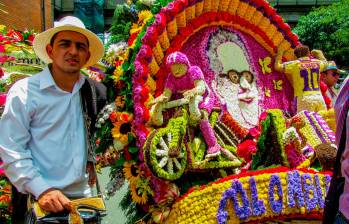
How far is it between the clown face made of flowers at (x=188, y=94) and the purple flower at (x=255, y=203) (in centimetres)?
36

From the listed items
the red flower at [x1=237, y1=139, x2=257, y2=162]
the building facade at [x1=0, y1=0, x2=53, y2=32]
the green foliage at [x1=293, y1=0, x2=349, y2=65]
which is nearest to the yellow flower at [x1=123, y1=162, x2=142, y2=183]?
the red flower at [x1=237, y1=139, x2=257, y2=162]

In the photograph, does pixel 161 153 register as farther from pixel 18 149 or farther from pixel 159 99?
pixel 18 149

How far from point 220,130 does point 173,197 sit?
743 mm

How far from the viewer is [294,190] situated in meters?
2.74

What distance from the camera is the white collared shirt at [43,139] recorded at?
5.99 feet

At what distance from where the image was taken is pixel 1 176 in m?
3.46

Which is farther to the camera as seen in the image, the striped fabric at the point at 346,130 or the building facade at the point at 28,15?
the building facade at the point at 28,15

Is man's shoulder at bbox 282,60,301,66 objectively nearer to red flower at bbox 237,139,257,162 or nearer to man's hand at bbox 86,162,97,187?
red flower at bbox 237,139,257,162

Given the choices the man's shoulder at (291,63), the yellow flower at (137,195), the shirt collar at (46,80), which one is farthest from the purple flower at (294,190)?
the shirt collar at (46,80)

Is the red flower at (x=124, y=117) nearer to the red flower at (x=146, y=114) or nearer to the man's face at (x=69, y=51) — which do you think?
the red flower at (x=146, y=114)

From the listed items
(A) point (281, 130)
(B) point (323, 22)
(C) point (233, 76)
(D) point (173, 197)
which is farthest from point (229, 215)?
(B) point (323, 22)

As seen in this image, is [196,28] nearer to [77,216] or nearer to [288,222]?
[288,222]

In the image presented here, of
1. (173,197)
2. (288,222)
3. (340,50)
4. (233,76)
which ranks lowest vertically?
(288,222)

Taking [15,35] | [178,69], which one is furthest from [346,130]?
[15,35]
